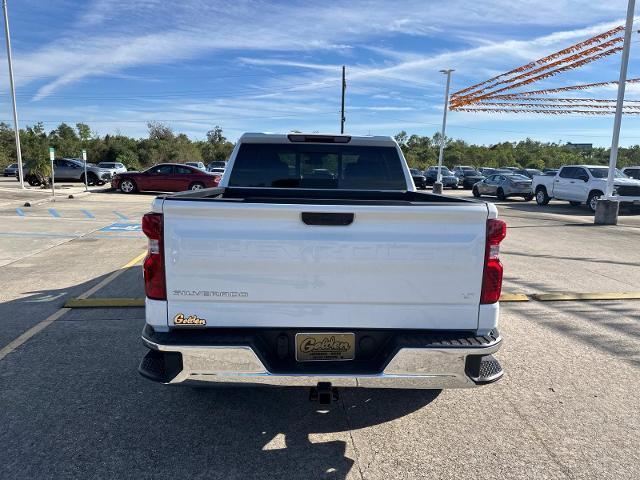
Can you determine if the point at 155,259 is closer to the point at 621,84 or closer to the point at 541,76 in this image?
the point at 621,84

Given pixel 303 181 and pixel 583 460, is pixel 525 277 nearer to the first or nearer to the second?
pixel 303 181

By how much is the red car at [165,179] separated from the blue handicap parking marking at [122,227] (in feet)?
33.0

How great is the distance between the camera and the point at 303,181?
4855 mm

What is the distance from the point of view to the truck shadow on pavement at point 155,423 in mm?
2742

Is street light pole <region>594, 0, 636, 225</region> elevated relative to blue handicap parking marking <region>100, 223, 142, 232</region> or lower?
elevated

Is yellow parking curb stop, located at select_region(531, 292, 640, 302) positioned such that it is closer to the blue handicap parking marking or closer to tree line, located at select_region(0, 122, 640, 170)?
the blue handicap parking marking

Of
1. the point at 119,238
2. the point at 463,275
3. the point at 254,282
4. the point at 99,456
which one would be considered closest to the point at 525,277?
the point at 463,275

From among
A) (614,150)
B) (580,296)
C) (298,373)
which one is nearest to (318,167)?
(298,373)

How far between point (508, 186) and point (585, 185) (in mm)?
6175

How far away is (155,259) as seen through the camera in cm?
263

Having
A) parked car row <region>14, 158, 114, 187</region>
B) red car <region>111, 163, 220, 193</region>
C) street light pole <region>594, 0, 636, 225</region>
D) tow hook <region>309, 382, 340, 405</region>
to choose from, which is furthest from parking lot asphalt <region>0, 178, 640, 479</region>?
parked car row <region>14, 158, 114, 187</region>

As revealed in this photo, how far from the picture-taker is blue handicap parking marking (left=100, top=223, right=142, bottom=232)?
12.2m

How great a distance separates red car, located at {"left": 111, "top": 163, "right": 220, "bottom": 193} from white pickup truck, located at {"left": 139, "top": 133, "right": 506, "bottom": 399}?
2111cm

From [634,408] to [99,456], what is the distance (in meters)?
3.75
